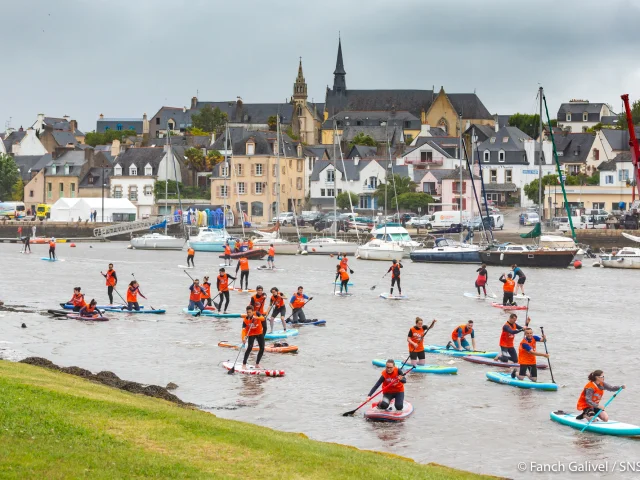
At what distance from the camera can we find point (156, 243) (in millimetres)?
99062

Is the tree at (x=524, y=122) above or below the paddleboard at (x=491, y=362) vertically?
above

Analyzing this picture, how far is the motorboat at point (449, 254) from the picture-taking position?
78250 millimetres

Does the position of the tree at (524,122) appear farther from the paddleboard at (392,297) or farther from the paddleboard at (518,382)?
the paddleboard at (518,382)

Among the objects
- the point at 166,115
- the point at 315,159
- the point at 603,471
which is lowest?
the point at 603,471

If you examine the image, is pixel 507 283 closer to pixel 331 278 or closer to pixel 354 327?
pixel 354 327

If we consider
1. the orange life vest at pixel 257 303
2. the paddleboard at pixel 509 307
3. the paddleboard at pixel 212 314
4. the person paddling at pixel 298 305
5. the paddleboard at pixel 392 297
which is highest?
the orange life vest at pixel 257 303

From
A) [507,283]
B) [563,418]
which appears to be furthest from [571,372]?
[507,283]

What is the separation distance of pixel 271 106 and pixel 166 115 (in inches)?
786

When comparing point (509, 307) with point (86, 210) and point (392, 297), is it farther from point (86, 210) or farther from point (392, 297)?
point (86, 210)

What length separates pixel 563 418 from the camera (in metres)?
23.7

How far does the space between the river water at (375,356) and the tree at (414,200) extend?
5923 centimetres

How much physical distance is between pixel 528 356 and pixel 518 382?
0.79 metres

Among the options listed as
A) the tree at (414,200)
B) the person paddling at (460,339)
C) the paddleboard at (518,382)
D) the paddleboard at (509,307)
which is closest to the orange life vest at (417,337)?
the paddleboard at (518,382)

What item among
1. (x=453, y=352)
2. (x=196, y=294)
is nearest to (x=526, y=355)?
(x=453, y=352)
